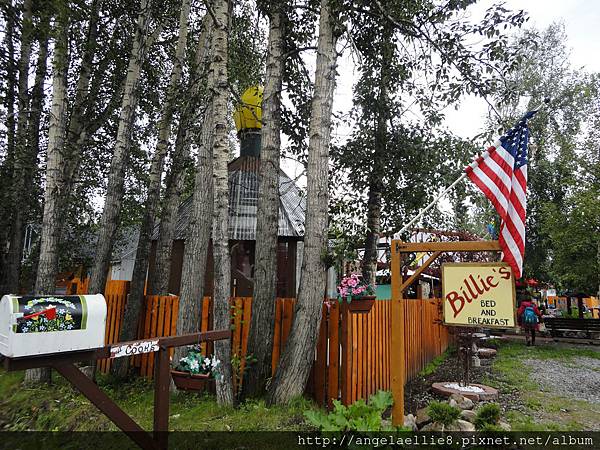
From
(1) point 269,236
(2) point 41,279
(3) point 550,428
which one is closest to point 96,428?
(2) point 41,279

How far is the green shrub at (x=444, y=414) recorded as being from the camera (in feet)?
14.2

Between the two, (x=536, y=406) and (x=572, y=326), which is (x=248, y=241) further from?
(x=572, y=326)

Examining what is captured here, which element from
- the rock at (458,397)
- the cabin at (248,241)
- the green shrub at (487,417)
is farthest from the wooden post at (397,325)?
the cabin at (248,241)

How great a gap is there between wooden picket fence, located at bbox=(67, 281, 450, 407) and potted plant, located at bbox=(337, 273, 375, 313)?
0.22 m

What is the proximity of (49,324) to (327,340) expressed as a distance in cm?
385

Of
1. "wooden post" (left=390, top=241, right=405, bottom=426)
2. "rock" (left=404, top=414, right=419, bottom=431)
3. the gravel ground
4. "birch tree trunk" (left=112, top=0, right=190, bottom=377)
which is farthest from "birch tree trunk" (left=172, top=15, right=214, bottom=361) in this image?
the gravel ground

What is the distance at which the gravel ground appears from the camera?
732cm

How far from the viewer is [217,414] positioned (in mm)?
4785

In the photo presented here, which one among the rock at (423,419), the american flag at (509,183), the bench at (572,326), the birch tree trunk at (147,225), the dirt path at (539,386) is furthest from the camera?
the bench at (572,326)

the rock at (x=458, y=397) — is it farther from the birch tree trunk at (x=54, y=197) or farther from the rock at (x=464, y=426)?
the birch tree trunk at (x=54, y=197)

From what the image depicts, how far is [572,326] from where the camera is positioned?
1524 centimetres

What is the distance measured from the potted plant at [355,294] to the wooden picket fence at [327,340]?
223 millimetres

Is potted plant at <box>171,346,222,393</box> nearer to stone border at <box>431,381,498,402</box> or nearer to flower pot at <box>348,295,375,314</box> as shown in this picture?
flower pot at <box>348,295,375,314</box>

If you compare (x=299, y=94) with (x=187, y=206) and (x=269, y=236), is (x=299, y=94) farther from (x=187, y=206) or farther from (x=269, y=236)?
(x=187, y=206)
